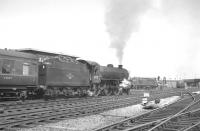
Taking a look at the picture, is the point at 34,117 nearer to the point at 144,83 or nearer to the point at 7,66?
the point at 7,66

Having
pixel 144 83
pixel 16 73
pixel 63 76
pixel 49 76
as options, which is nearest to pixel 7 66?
pixel 16 73

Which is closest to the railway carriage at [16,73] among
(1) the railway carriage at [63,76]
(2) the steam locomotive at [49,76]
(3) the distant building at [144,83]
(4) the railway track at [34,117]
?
(2) the steam locomotive at [49,76]

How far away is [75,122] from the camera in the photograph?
11.0 m

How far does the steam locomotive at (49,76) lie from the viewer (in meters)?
16.4

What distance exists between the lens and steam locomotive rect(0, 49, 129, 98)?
53.7 feet

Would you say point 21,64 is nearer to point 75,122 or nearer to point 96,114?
point 96,114

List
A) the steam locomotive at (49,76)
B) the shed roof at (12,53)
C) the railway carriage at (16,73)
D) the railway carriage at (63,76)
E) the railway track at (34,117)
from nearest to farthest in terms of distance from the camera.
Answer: the railway track at (34,117), the railway carriage at (16,73), the shed roof at (12,53), the steam locomotive at (49,76), the railway carriage at (63,76)

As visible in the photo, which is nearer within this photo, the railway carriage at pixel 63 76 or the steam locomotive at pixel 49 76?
the steam locomotive at pixel 49 76

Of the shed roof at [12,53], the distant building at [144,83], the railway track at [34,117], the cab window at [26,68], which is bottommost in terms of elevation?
the railway track at [34,117]

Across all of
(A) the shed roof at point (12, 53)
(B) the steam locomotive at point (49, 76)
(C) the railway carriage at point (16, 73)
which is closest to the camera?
(C) the railway carriage at point (16, 73)

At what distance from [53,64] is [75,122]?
941 cm

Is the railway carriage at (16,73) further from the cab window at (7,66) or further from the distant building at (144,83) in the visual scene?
the distant building at (144,83)

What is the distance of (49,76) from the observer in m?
19.5

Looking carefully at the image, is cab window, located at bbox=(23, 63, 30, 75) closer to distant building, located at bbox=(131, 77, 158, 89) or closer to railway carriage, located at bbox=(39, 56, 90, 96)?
railway carriage, located at bbox=(39, 56, 90, 96)
